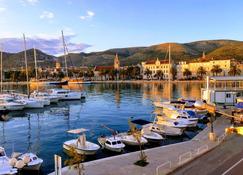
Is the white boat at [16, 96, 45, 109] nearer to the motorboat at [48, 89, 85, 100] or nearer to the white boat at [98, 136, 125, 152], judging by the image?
the motorboat at [48, 89, 85, 100]

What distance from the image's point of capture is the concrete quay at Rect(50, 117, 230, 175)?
22.9m

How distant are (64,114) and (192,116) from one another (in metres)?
30.0

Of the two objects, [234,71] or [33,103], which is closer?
[33,103]

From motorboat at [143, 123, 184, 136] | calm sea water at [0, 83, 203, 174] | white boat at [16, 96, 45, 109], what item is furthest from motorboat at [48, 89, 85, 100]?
motorboat at [143, 123, 184, 136]

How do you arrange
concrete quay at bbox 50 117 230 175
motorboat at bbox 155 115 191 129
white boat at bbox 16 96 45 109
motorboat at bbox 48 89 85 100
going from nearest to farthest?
concrete quay at bbox 50 117 230 175 < motorboat at bbox 155 115 191 129 < white boat at bbox 16 96 45 109 < motorboat at bbox 48 89 85 100

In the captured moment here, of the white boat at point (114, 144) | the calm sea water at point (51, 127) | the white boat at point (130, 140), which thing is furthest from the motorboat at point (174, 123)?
the white boat at point (114, 144)

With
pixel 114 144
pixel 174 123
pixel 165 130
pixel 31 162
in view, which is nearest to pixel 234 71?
pixel 174 123

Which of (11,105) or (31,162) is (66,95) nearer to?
(11,105)

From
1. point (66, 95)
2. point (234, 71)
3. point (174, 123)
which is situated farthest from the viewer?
point (234, 71)

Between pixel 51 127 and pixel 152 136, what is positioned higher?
pixel 152 136

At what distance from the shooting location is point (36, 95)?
8725 centimetres

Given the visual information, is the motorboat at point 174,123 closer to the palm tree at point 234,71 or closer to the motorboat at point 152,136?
the motorboat at point 152,136

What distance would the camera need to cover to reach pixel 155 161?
1007 inches

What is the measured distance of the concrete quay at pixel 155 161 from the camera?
22.9 m
